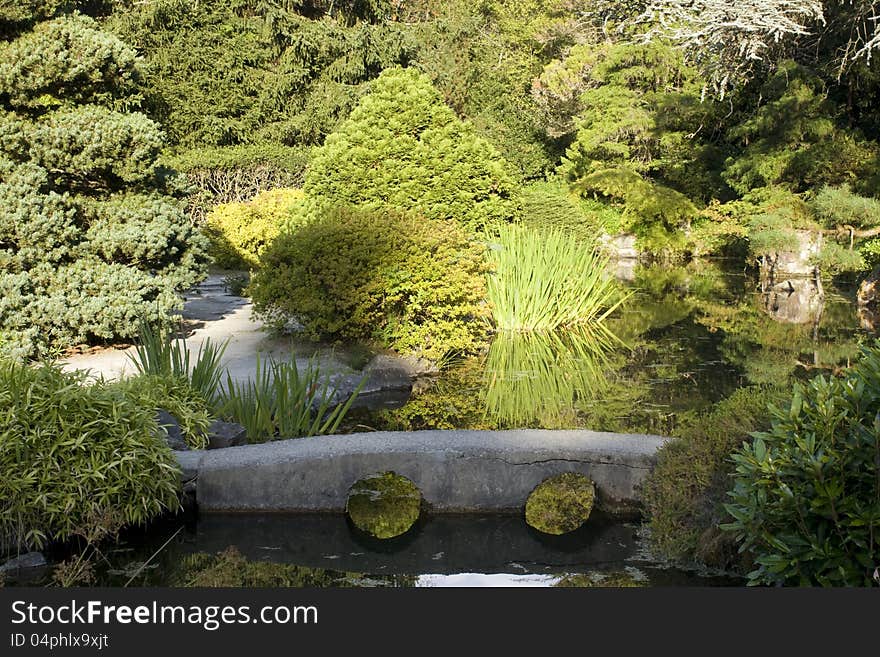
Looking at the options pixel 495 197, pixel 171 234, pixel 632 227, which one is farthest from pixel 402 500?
pixel 632 227

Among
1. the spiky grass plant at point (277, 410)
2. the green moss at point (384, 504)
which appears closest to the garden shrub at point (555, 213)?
the spiky grass plant at point (277, 410)

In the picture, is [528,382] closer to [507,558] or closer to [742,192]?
[507,558]

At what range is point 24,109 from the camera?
6.80 meters

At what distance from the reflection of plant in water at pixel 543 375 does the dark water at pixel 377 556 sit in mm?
1656

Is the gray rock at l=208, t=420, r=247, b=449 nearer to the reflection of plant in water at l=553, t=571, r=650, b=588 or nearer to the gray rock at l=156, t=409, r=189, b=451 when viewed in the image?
the gray rock at l=156, t=409, r=189, b=451

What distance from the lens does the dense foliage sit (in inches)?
248

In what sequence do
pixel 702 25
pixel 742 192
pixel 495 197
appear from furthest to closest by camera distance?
pixel 742 192 < pixel 702 25 < pixel 495 197

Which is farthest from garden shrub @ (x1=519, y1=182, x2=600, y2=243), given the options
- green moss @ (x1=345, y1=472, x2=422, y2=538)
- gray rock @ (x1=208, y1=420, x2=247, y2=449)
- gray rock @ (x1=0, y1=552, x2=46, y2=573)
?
gray rock @ (x1=0, y1=552, x2=46, y2=573)

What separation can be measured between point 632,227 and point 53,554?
17.3 m

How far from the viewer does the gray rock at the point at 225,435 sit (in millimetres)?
4508

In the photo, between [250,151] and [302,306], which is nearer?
[302,306]

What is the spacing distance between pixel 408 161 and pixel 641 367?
3.18 m

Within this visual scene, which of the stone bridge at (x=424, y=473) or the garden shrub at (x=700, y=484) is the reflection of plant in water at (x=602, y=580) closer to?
the garden shrub at (x=700, y=484)

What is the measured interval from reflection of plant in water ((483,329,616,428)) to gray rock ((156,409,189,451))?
199cm
